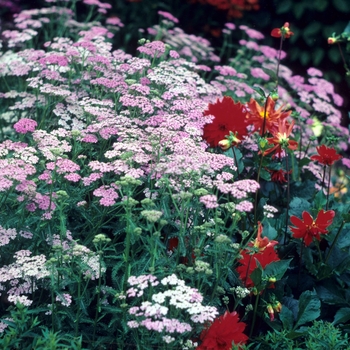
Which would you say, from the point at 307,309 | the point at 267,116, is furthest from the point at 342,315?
the point at 267,116

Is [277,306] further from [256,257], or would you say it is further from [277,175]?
[277,175]

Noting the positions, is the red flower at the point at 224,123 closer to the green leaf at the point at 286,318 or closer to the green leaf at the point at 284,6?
the green leaf at the point at 286,318

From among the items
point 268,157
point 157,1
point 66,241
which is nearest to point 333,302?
point 268,157

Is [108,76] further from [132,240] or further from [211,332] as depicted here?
[211,332]

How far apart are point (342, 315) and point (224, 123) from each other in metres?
0.94

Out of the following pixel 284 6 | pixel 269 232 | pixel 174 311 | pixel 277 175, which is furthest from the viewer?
pixel 284 6

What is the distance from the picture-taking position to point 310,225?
8.07 feet

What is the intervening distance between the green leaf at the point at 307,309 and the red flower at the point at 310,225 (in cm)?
21

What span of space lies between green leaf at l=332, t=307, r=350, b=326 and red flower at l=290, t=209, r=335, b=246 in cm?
35

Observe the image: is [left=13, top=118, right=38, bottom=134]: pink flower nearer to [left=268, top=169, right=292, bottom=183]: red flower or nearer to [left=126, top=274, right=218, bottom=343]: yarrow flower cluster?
[left=126, top=274, right=218, bottom=343]: yarrow flower cluster

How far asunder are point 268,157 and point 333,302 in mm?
672

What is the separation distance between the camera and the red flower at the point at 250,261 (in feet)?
7.64

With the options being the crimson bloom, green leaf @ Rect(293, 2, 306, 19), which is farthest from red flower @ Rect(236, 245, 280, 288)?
green leaf @ Rect(293, 2, 306, 19)

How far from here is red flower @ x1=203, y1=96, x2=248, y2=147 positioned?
274 centimetres
